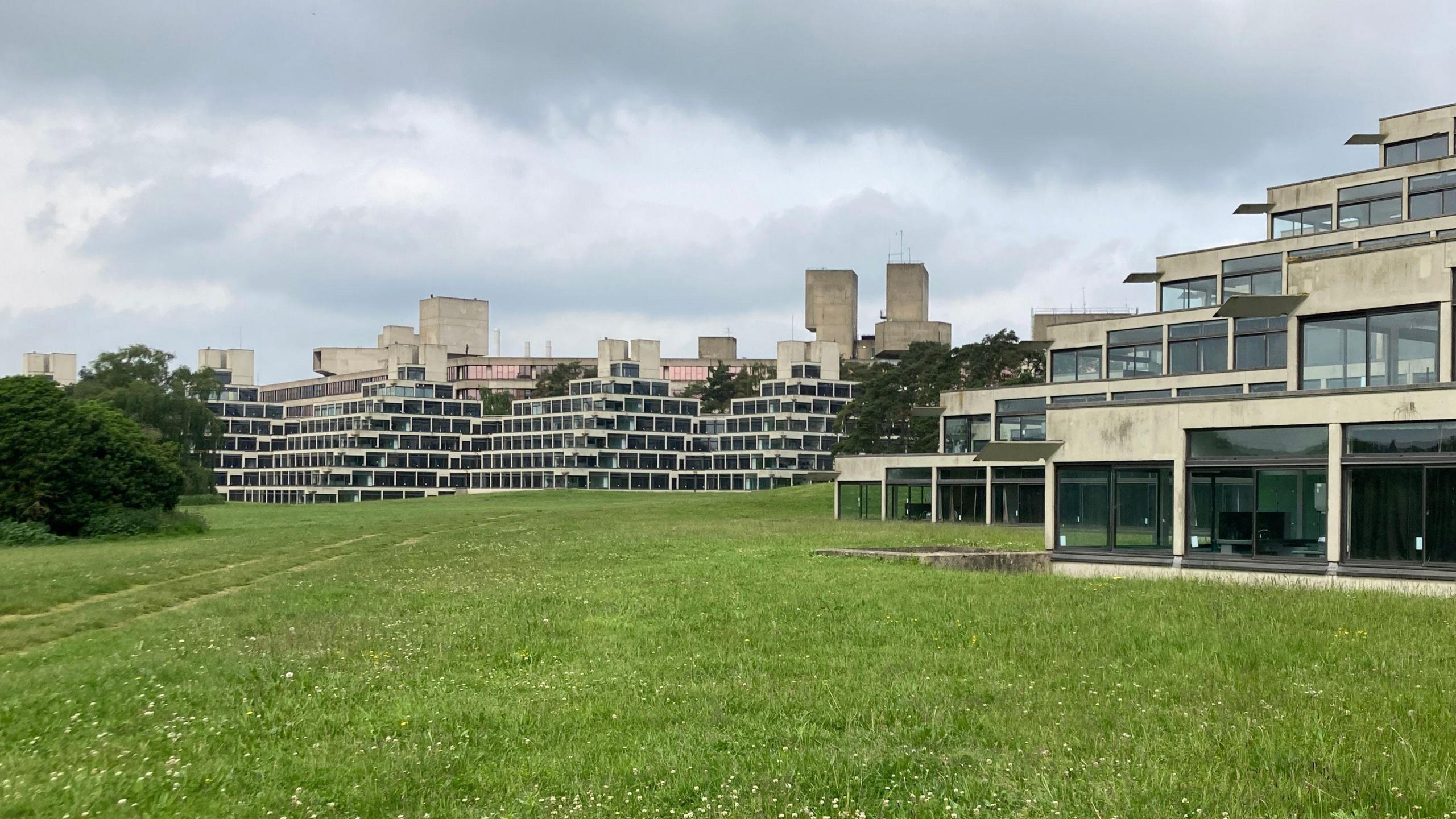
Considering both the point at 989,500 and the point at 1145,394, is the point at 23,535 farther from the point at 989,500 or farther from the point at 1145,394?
the point at 1145,394

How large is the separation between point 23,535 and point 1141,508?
4245cm

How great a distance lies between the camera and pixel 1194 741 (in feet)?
39.3

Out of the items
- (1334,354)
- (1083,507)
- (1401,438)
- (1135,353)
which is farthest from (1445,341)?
(1135,353)

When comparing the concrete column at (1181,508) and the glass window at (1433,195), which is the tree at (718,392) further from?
the concrete column at (1181,508)

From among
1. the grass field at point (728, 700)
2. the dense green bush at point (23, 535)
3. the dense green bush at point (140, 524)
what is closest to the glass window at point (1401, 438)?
the grass field at point (728, 700)

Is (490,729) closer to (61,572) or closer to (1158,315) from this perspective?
(61,572)

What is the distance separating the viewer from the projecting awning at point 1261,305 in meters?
31.8

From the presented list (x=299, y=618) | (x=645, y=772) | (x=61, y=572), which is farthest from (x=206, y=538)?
(x=645, y=772)

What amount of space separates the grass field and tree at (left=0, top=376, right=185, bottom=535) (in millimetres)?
25403

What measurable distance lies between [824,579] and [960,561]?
22.5 feet

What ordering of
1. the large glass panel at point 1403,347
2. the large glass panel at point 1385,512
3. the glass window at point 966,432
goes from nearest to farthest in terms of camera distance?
the large glass panel at point 1385,512, the large glass panel at point 1403,347, the glass window at point 966,432

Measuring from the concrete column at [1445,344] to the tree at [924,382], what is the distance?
64.3 m

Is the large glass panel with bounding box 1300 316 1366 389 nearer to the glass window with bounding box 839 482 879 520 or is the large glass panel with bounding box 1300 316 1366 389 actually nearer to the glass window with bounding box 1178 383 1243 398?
the glass window with bounding box 1178 383 1243 398

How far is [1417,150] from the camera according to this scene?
208ft
